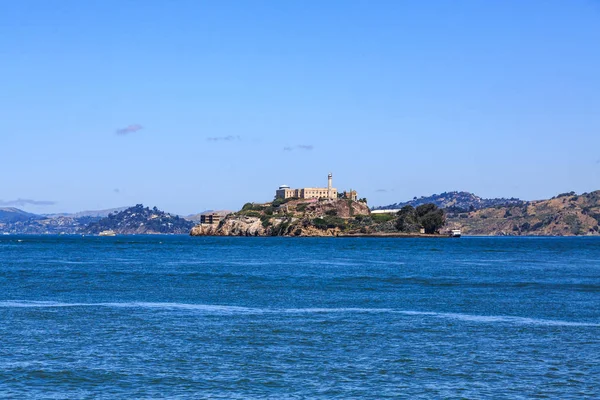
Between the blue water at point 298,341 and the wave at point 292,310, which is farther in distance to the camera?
the wave at point 292,310

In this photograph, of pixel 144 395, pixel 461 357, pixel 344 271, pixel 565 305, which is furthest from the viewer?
pixel 344 271

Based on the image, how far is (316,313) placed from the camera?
4156 centimetres

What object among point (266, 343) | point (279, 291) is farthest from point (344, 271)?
point (266, 343)

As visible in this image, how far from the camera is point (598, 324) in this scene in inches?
1468

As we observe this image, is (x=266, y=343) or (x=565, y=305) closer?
(x=266, y=343)

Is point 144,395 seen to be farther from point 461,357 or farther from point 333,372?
point 461,357

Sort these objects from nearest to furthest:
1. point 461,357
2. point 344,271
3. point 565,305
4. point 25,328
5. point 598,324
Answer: point 461,357 < point 25,328 < point 598,324 < point 565,305 < point 344,271

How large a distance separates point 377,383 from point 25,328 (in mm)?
18087

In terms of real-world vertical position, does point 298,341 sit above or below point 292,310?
below

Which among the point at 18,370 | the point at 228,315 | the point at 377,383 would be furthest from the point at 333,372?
the point at 228,315

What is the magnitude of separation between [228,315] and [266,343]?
9733 millimetres

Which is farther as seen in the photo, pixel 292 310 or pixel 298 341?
pixel 292 310

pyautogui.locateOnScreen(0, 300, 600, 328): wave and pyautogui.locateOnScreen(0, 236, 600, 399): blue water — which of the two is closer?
pyautogui.locateOnScreen(0, 236, 600, 399): blue water

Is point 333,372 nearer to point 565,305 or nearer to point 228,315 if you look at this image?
point 228,315
